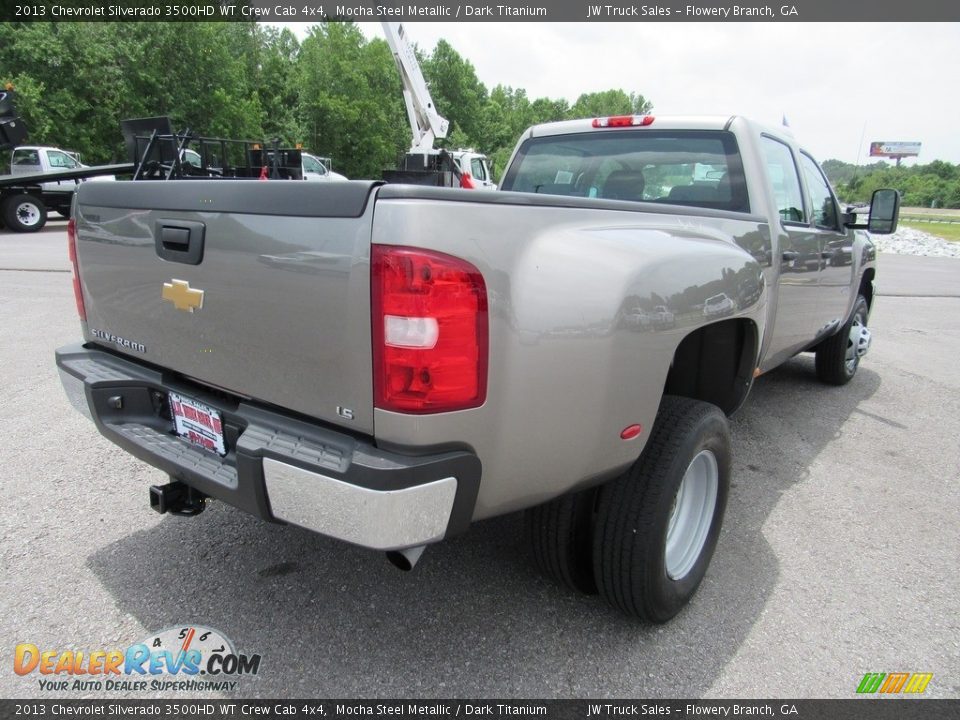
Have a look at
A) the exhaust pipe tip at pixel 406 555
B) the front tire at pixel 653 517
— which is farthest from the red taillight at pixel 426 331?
the front tire at pixel 653 517

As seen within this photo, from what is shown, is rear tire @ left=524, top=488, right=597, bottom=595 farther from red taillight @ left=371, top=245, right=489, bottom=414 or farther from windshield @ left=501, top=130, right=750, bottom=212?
windshield @ left=501, top=130, right=750, bottom=212

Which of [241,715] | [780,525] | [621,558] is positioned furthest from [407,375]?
[780,525]

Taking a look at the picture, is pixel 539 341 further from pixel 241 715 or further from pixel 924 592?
pixel 924 592

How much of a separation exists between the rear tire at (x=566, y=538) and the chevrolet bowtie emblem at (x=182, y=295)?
1308 millimetres

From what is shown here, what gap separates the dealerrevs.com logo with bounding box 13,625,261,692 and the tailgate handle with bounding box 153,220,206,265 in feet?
4.21

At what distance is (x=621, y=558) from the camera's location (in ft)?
6.88

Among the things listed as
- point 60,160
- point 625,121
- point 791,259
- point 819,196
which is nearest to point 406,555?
point 791,259

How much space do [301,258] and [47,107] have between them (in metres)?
26.4

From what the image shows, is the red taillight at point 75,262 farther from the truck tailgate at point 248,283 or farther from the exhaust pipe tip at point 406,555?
the exhaust pipe tip at point 406,555

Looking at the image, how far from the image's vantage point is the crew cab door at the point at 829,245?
3.94 meters

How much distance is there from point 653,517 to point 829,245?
111 inches

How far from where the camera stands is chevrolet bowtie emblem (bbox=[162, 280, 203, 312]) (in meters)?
1.93

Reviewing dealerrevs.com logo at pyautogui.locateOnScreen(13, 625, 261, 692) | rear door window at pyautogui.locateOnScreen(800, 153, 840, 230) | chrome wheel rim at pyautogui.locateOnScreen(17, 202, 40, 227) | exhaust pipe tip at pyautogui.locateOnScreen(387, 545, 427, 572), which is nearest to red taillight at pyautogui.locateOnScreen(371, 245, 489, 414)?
exhaust pipe tip at pyautogui.locateOnScreen(387, 545, 427, 572)

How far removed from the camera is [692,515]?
2494 millimetres
